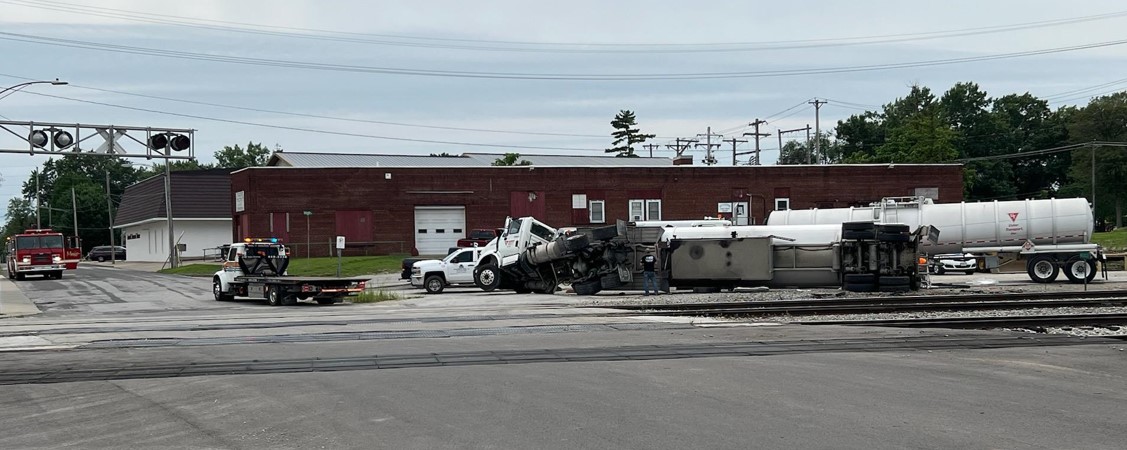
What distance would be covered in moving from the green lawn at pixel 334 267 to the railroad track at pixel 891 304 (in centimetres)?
2825

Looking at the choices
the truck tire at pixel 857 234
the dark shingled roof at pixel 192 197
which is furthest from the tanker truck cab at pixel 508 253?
the dark shingled roof at pixel 192 197

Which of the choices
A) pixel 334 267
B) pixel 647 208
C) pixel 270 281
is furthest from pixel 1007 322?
pixel 647 208

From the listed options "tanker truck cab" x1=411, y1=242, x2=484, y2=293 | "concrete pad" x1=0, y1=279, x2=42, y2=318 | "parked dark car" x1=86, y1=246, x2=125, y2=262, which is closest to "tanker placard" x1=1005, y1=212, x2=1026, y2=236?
"tanker truck cab" x1=411, y1=242, x2=484, y2=293

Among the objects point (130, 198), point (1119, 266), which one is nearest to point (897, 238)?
point (1119, 266)

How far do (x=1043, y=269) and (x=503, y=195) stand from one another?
34.7m

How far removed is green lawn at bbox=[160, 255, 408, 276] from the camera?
5184cm

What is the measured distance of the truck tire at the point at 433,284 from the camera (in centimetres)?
3731

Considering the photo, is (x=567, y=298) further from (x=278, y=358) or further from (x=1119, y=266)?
(x=1119, y=266)

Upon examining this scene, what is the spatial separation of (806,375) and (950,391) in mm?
1829

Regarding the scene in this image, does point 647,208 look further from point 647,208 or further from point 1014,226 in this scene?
point 1014,226

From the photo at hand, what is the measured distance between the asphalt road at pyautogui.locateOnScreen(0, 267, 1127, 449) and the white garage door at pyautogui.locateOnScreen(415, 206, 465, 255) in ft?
138

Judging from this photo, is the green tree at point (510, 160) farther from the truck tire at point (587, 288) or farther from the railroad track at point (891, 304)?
the railroad track at point (891, 304)

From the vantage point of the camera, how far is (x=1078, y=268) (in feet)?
115

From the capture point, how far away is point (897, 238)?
98.9 feet
